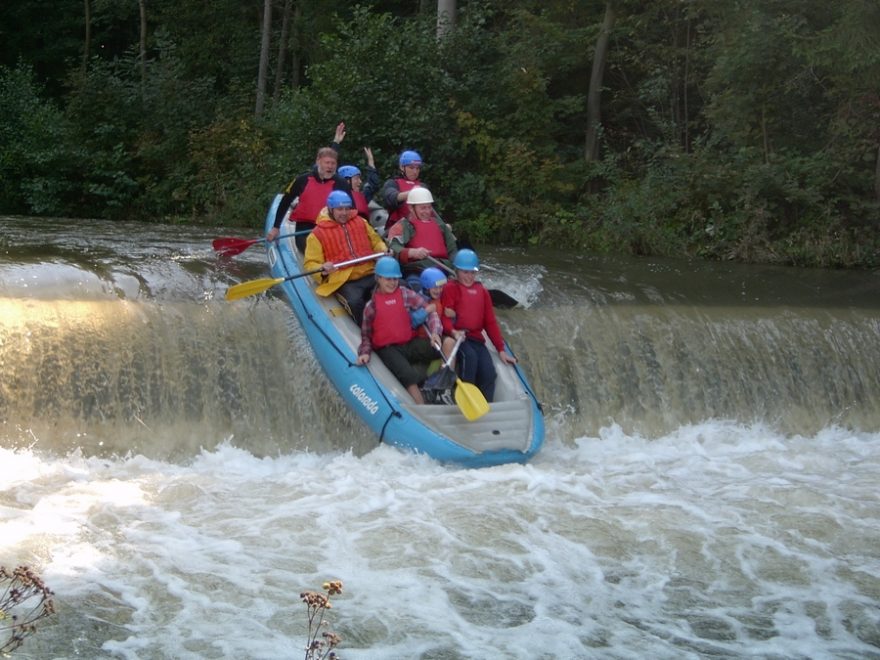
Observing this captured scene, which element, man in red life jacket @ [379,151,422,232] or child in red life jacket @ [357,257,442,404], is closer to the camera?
child in red life jacket @ [357,257,442,404]

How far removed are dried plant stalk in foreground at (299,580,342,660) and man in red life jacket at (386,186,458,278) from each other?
4005 mm

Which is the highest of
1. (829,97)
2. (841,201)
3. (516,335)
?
(829,97)

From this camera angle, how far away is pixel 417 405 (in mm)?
7668

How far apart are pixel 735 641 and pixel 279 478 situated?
314cm

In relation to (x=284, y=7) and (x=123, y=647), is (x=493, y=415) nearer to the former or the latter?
(x=123, y=647)

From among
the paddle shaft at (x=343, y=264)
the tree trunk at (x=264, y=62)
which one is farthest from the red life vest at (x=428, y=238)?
the tree trunk at (x=264, y=62)

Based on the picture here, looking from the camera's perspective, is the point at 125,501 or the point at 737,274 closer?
the point at 125,501

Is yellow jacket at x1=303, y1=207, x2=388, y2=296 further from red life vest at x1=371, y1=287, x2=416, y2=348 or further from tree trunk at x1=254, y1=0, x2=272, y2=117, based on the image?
tree trunk at x1=254, y1=0, x2=272, y2=117

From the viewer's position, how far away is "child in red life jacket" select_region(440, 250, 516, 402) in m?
8.11

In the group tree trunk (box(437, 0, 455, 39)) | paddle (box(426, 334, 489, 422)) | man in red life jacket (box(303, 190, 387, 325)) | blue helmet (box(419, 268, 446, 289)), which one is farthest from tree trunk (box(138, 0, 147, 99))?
paddle (box(426, 334, 489, 422))

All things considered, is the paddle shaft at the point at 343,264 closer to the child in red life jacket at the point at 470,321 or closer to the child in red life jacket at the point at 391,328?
the child in red life jacket at the point at 391,328

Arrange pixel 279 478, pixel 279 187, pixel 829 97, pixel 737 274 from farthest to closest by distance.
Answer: pixel 279 187
pixel 829 97
pixel 737 274
pixel 279 478

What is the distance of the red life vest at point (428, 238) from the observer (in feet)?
29.6

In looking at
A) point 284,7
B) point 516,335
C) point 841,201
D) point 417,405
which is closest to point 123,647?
point 417,405
